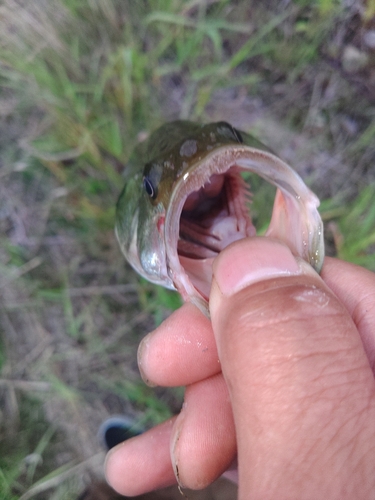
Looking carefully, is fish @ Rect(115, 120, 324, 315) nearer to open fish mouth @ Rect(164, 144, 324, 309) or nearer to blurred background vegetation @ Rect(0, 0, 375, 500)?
open fish mouth @ Rect(164, 144, 324, 309)

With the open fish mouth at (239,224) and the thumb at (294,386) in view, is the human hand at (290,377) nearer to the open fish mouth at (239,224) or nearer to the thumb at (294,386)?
the thumb at (294,386)

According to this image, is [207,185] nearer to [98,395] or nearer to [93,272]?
[93,272]

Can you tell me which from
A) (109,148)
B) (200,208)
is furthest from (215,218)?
(109,148)

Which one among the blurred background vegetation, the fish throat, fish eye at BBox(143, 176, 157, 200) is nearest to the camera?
fish eye at BBox(143, 176, 157, 200)

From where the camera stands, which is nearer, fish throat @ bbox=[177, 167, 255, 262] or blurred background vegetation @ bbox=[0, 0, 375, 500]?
fish throat @ bbox=[177, 167, 255, 262]

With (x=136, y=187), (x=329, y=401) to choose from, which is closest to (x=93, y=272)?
(x=136, y=187)

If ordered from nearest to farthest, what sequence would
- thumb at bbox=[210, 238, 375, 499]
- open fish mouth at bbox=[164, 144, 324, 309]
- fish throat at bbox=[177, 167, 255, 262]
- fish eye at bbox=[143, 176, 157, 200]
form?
thumb at bbox=[210, 238, 375, 499] < open fish mouth at bbox=[164, 144, 324, 309] < fish eye at bbox=[143, 176, 157, 200] < fish throat at bbox=[177, 167, 255, 262]

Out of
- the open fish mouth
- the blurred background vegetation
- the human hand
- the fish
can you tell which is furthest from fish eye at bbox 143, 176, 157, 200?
the blurred background vegetation
